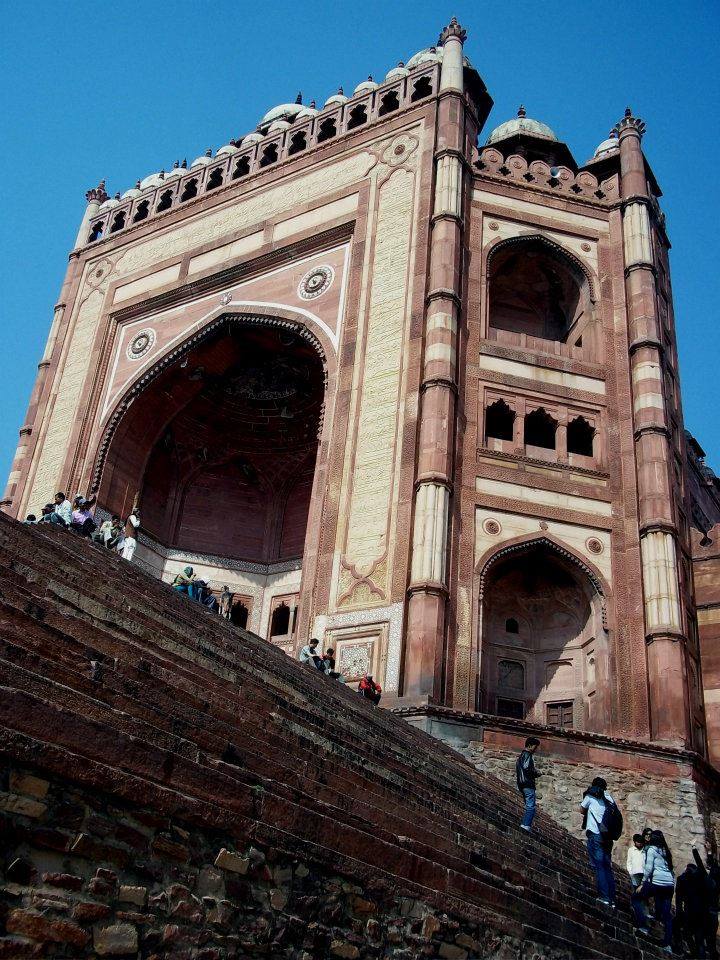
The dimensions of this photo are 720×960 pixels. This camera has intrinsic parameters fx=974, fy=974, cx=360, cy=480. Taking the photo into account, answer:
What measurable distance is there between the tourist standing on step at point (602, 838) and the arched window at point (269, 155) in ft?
56.4

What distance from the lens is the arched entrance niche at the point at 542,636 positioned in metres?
14.7

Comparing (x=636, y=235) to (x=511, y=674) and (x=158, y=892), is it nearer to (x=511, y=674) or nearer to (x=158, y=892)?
(x=511, y=674)

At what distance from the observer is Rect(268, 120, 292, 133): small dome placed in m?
21.8

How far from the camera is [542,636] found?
15.5 meters

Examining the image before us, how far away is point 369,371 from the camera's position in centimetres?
1661

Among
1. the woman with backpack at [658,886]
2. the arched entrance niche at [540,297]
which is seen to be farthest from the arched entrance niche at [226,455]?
the woman with backpack at [658,886]

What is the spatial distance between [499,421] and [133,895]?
13876 millimetres

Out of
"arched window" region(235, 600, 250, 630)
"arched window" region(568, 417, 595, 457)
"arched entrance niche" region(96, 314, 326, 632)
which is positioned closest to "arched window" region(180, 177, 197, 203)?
"arched entrance niche" region(96, 314, 326, 632)

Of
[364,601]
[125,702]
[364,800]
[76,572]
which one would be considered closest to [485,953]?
[364,800]

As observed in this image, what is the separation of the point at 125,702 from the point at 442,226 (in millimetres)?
14320

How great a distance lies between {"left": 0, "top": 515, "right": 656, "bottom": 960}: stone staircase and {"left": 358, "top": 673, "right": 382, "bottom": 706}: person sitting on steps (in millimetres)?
4752

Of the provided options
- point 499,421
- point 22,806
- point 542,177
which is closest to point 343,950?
point 22,806

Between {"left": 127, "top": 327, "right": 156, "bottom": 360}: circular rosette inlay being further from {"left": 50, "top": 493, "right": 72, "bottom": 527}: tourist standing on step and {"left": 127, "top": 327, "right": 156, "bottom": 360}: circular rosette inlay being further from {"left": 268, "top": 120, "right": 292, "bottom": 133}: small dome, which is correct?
{"left": 50, "top": 493, "right": 72, "bottom": 527}: tourist standing on step

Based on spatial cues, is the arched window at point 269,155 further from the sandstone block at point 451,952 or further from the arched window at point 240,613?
the sandstone block at point 451,952
